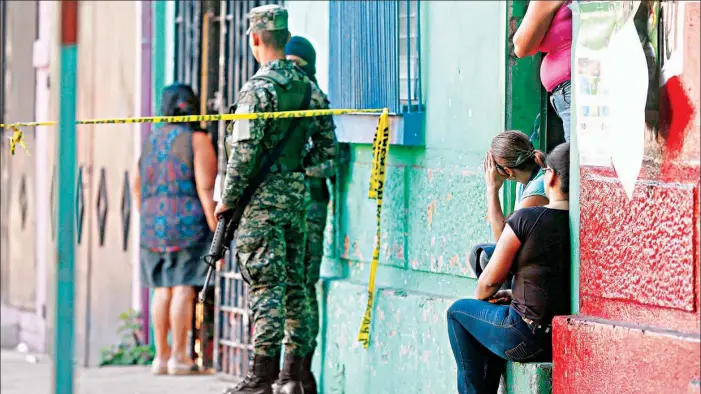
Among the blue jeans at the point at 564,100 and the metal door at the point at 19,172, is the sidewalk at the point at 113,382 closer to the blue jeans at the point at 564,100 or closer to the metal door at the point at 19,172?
the metal door at the point at 19,172

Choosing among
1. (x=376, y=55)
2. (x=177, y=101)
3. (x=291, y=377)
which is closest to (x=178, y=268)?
(x=177, y=101)

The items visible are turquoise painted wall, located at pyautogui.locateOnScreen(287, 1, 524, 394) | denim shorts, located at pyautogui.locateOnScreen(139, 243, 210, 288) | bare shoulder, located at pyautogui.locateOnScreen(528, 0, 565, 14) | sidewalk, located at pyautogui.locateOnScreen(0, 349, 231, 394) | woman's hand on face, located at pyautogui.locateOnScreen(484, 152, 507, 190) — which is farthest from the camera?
denim shorts, located at pyautogui.locateOnScreen(139, 243, 210, 288)

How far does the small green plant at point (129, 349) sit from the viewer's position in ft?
32.9

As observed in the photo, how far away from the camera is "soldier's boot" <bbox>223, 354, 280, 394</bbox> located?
7420 millimetres

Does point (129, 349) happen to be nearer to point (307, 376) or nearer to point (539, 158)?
point (307, 376)

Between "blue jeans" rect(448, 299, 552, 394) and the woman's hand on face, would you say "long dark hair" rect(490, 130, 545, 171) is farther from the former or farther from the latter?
"blue jeans" rect(448, 299, 552, 394)

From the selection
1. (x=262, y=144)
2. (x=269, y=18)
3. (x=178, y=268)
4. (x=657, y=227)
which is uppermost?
(x=269, y=18)

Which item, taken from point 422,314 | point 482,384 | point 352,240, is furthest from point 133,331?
point 482,384

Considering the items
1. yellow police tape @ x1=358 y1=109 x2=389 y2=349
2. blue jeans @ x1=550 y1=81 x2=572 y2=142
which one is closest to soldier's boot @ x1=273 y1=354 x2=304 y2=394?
yellow police tape @ x1=358 y1=109 x2=389 y2=349

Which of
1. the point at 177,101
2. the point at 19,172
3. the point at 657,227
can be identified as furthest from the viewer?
the point at 19,172

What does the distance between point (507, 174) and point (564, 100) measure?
40 cm

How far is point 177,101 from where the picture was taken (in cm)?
895

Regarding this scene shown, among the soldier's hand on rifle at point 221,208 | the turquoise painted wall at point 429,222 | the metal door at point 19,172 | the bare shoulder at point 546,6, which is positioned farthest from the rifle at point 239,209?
the metal door at point 19,172

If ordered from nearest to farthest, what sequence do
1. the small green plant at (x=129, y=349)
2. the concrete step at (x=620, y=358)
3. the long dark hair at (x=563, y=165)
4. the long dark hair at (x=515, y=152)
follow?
the concrete step at (x=620, y=358)
the long dark hair at (x=563, y=165)
the long dark hair at (x=515, y=152)
the small green plant at (x=129, y=349)
